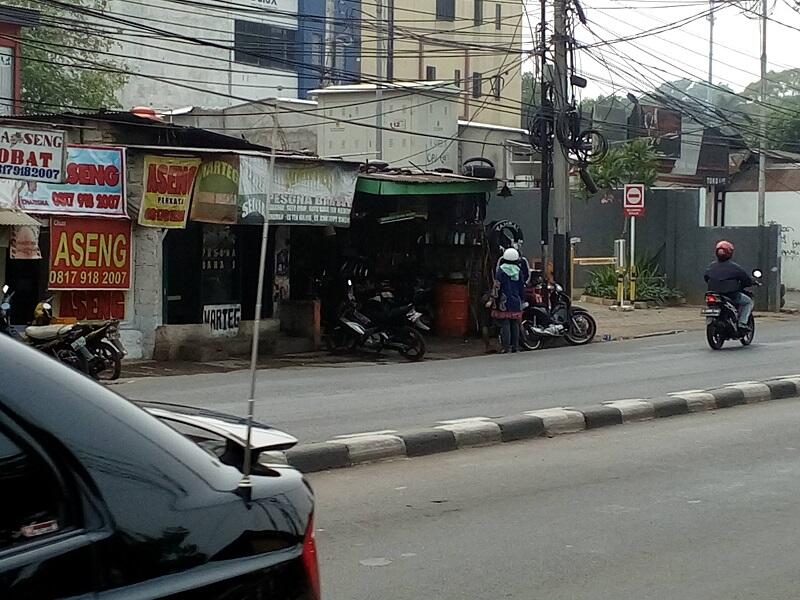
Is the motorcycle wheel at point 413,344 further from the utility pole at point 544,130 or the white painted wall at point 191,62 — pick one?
the white painted wall at point 191,62

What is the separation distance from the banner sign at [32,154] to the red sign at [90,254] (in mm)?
691

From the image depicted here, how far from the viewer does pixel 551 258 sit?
21625 millimetres

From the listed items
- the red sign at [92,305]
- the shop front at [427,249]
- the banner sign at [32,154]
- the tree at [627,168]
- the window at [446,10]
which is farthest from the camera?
the window at [446,10]

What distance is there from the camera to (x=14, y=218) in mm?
15141

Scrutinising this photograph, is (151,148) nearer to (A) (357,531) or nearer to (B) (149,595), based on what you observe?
(A) (357,531)

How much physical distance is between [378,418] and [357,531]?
4.29 metres

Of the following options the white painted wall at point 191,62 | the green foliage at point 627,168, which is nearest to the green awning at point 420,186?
the green foliage at point 627,168

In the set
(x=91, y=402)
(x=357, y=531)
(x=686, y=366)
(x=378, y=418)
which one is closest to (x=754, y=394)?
(x=686, y=366)

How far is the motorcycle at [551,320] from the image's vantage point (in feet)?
64.1

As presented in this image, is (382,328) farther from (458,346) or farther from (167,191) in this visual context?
(167,191)

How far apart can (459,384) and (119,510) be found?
11.7 metres

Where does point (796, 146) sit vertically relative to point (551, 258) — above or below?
above

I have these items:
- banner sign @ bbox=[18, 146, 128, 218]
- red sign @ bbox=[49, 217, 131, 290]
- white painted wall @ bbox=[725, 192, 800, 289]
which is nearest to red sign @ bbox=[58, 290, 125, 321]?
red sign @ bbox=[49, 217, 131, 290]

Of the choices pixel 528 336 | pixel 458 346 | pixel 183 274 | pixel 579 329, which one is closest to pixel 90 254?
pixel 183 274
